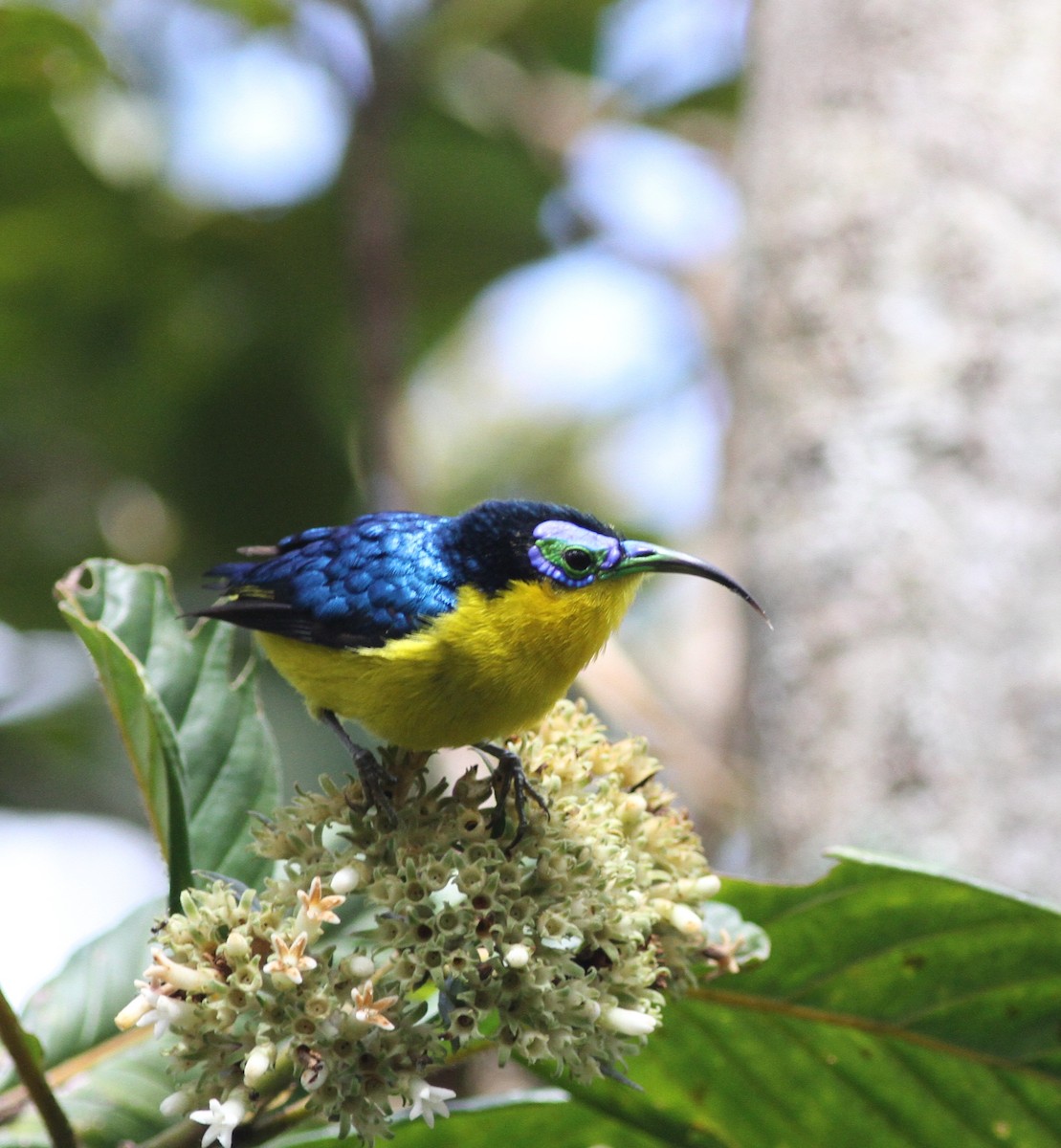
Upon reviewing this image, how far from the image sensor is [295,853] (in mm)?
2008

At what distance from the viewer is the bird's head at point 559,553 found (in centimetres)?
238

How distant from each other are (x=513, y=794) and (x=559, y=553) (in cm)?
49

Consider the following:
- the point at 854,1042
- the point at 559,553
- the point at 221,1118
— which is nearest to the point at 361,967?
the point at 221,1118

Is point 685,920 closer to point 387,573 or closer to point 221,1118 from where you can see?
point 221,1118

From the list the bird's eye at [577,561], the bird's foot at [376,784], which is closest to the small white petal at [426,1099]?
the bird's foot at [376,784]

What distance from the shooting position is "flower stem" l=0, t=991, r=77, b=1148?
1.83 m

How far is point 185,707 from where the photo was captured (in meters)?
2.51

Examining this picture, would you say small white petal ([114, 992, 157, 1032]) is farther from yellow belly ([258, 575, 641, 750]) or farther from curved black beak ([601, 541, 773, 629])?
curved black beak ([601, 541, 773, 629])

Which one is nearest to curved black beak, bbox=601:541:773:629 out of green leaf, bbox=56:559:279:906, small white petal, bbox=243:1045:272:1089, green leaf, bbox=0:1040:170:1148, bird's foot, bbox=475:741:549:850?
bird's foot, bbox=475:741:549:850

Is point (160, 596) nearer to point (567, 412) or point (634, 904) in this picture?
point (634, 904)

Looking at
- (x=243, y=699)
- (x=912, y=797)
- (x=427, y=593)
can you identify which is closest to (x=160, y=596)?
(x=243, y=699)

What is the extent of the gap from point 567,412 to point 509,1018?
20.8ft

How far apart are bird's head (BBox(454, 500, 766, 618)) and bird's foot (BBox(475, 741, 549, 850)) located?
363 mm

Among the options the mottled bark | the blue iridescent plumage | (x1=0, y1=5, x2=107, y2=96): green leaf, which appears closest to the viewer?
the blue iridescent plumage
